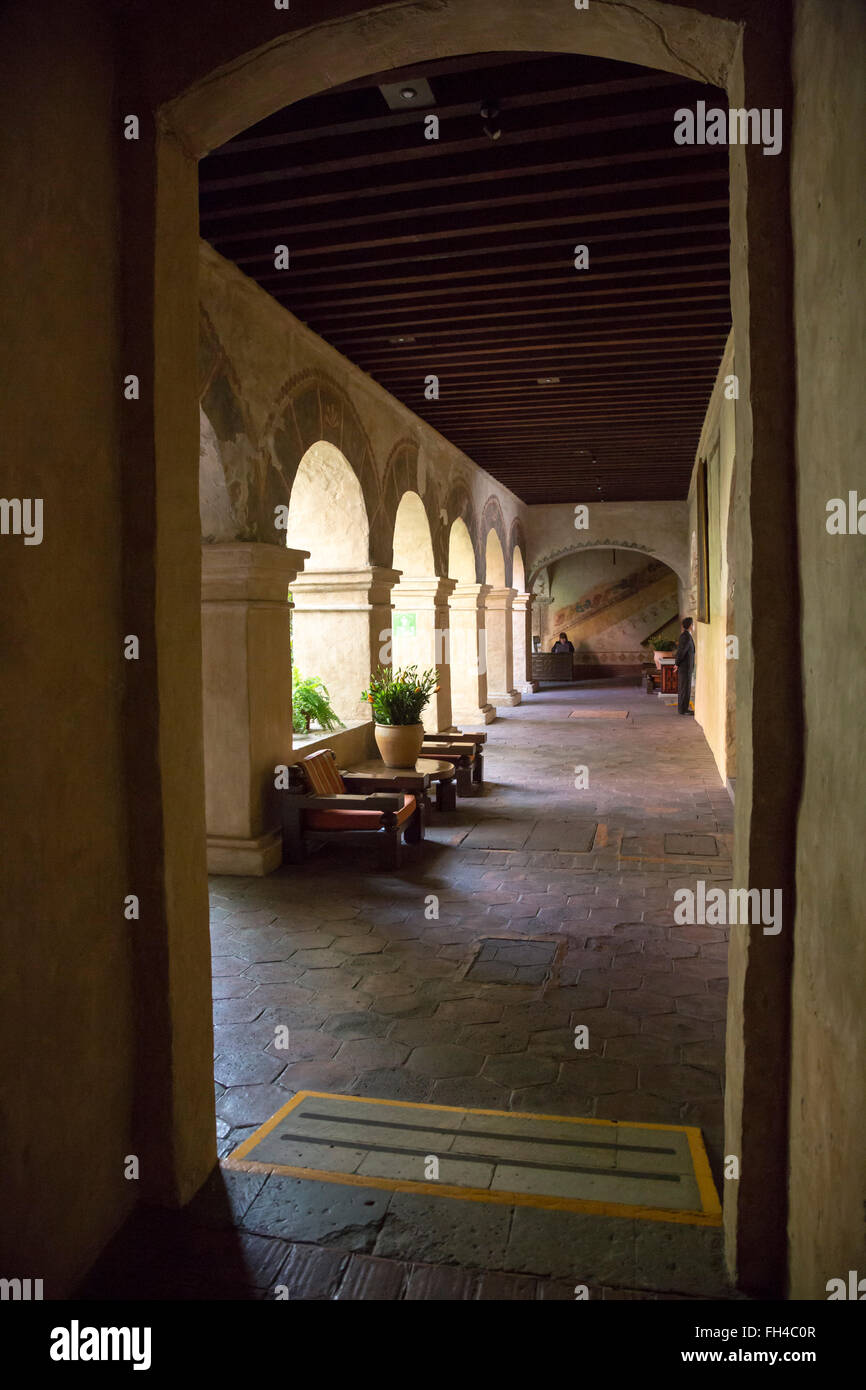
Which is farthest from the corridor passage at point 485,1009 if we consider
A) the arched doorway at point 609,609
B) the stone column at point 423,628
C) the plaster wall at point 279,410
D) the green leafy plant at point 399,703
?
the arched doorway at point 609,609

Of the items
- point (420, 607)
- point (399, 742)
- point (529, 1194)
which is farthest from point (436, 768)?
point (529, 1194)

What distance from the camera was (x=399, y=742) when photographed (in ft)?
25.3

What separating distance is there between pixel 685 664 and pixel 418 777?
9.32m

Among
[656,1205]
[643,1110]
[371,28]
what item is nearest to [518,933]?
[643,1110]

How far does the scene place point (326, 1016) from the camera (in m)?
→ 3.89

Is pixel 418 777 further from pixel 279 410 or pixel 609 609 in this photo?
pixel 609 609

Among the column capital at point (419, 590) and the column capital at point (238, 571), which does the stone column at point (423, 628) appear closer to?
the column capital at point (419, 590)

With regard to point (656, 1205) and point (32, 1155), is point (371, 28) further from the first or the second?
point (656, 1205)

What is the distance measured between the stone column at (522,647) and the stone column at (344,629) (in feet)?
32.8

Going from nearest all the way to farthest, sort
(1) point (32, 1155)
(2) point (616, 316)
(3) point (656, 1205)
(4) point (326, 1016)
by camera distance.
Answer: (1) point (32, 1155), (3) point (656, 1205), (4) point (326, 1016), (2) point (616, 316)

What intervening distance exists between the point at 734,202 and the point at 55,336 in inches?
68.7

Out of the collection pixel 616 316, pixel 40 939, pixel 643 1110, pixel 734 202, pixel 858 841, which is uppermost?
pixel 616 316

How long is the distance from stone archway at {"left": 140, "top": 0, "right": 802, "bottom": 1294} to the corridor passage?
0.41 m

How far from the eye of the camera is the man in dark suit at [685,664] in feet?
49.9
